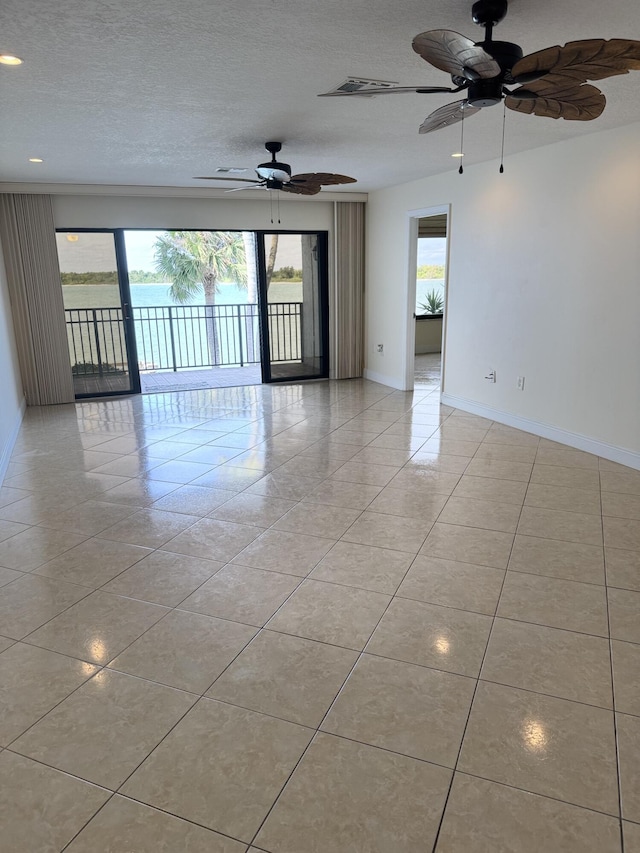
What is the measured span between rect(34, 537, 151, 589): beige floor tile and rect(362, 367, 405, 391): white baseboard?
475 centimetres

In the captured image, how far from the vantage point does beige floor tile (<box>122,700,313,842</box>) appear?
155cm

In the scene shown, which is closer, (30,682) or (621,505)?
(30,682)

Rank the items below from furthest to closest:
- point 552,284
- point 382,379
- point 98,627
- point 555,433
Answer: point 382,379, point 555,433, point 552,284, point 98,627

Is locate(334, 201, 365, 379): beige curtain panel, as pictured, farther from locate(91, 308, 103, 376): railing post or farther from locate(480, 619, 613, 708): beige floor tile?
locate(480, 619, 613, 708): beige floor tile

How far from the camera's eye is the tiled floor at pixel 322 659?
1537mm

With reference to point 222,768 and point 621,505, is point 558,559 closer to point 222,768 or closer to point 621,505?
point 621,505

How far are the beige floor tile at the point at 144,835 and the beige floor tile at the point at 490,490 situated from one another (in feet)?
8.60

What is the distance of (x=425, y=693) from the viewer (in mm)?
1979

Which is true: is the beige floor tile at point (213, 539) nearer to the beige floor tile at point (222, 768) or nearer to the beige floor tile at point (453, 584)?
the beige floor tile at point (453, 584)

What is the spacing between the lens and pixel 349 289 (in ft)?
25.4

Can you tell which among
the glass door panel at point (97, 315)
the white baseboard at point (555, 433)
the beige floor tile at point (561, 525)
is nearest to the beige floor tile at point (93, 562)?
the beige floor tile at point (561, 525)

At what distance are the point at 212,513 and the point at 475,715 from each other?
2.09 metres

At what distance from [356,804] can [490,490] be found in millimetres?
2568

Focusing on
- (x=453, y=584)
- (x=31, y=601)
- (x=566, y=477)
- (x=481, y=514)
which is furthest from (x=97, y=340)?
(x=453, y=584)
